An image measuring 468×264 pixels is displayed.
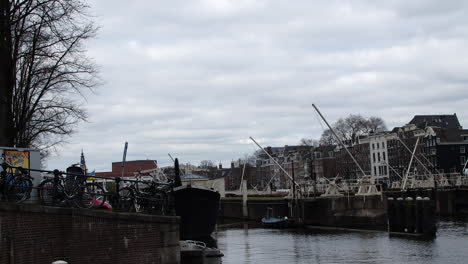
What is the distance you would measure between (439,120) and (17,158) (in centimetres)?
14007

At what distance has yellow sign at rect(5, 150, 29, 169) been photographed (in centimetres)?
2100

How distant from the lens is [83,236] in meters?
18.7

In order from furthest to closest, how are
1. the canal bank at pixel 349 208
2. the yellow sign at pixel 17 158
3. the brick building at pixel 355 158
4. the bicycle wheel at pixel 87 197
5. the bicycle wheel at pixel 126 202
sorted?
1. the brick building at pixel 355 158
2. the canal bank at pixel 349 208
3. the yellow sign at pixel 17 158
4. the bicycle wheel at pixel 126 202
5. the bicycle wheel at pixel 87 197

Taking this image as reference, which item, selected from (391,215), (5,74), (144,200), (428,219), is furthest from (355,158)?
(144,200)

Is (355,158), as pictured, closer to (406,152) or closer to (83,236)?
(406,152)

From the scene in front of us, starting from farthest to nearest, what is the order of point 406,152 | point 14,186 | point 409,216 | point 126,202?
point 406,152, point 409,216, point 126,202, point 14,186

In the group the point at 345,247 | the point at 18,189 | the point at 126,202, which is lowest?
the point at 345,247

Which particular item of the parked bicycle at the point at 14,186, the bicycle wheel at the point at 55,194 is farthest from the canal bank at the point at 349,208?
the parked bicycle at the point at 14,186

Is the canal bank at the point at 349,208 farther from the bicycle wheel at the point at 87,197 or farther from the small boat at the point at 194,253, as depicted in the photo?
the bicycle wheel at the point at 87,197

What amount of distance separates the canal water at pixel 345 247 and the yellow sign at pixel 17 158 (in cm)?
2055

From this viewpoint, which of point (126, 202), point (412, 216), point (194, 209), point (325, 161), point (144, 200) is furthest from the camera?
point (325, 161)

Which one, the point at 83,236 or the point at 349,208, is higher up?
the point at 83,236

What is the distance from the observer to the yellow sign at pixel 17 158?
827 inches

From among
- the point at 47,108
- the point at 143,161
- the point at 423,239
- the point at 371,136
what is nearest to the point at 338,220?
the point at 423,239
